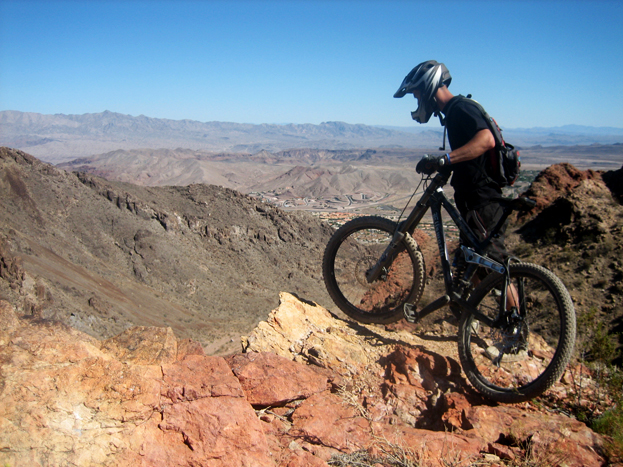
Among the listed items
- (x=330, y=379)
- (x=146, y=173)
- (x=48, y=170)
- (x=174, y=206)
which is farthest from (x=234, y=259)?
(x=146, y=173)

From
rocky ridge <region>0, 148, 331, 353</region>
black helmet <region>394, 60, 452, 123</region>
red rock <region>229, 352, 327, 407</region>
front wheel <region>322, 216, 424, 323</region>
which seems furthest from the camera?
rocky ridge <region>0, 148, 331, 353</region>

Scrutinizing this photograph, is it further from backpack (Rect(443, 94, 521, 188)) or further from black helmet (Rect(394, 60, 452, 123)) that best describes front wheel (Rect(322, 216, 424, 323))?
black helmet (Rect(394, 60, 452, 123))

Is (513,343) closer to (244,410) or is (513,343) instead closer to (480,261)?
(480,261)

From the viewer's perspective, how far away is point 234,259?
28.4 meters

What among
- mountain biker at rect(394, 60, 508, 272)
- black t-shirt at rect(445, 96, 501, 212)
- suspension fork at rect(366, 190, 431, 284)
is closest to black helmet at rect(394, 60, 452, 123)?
mountain biker at rect(394, 60, 508, 272)

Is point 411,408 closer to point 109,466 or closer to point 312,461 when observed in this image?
point 312,461

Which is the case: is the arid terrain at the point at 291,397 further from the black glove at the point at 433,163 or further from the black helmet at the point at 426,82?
the black helmet at the point at 426,82

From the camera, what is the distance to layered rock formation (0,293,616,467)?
7.65ft

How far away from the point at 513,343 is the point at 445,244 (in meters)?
1.03

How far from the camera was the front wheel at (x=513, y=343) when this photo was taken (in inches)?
122

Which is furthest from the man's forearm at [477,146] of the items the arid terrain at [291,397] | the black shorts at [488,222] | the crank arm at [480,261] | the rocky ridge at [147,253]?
the rocky ridge at [147,253]

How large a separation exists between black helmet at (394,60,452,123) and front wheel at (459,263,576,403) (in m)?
1.68

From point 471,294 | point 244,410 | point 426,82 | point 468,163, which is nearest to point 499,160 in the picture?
point 468,163

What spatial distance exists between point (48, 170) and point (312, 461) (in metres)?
28.9
